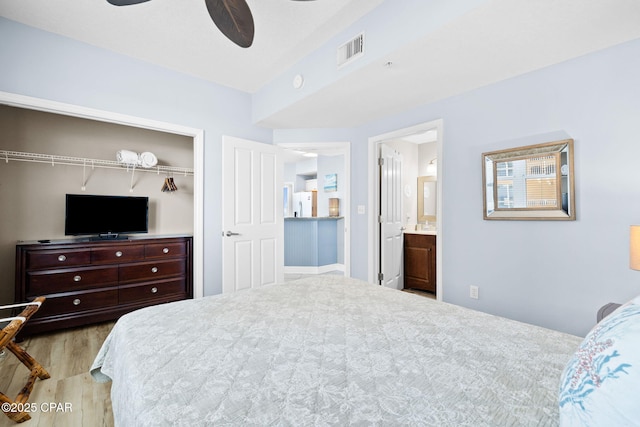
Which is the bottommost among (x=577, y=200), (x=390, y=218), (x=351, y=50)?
(x=390, y=218)

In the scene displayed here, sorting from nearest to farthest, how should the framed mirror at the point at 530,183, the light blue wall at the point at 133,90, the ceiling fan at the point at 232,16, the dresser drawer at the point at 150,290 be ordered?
the ceiling fan at the point at 232,16 → the framed mirror at the point at 530,183 → the light blue wall at the point at 133,90 → the dresser drawer at the point at 150,290

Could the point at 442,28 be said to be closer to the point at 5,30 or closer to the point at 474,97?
the point at 474,97

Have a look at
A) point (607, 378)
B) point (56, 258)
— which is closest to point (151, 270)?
point (56, 258)

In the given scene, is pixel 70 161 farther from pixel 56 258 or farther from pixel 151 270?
pixel 151 270

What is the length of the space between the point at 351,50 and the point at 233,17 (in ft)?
3.26

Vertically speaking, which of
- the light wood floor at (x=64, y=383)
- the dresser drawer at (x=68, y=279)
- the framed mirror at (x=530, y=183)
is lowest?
the light wood floor at (x=64, y=383)

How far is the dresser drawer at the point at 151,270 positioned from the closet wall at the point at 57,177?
0.75m

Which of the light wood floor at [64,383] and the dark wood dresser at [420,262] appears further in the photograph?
the dark wood dresser at [420,262]

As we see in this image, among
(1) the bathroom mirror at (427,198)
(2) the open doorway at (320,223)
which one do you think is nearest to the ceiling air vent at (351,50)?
(2) the open doorway at (320,223)

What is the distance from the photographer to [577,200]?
218 centimetres

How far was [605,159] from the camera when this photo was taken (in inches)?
81.2

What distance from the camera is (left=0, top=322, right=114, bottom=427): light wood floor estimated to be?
5.45 feet

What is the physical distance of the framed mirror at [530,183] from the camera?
87.4 inches

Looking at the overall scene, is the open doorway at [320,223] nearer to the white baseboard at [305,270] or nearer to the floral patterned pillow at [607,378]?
the white baseboard at [305,270]
